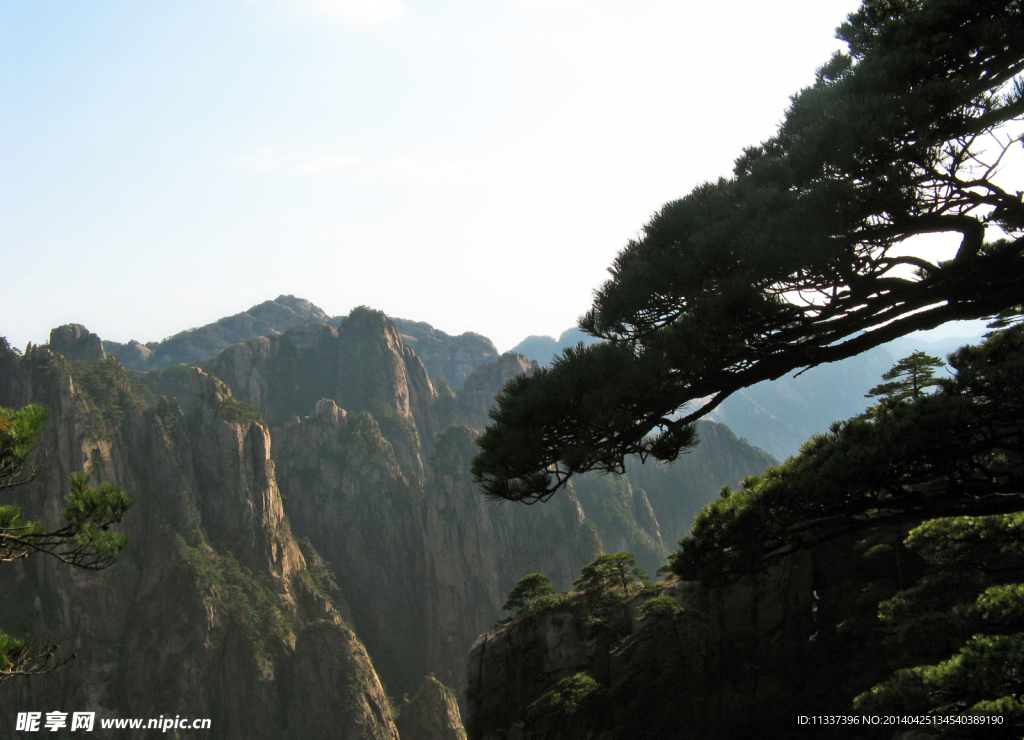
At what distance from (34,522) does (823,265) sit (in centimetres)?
927

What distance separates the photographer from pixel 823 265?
5.91m

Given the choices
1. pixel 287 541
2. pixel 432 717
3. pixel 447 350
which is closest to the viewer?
pixel 432 717

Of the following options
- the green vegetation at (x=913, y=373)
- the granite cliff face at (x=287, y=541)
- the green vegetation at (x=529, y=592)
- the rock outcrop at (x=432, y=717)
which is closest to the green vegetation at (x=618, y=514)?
the granite cliff face at (x=287, y=541)

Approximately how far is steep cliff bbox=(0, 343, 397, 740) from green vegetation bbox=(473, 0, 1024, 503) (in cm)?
4794

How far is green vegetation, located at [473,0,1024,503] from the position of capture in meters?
5.71

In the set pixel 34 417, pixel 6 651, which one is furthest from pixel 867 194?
pixel 6 651

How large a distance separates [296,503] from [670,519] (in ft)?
172

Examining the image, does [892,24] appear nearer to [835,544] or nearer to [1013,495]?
[1013,495]

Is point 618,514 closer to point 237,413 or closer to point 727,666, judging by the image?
point 237,413

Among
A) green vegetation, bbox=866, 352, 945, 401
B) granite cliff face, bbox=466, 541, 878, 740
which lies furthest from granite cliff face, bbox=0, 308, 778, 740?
green vegetation, bbox=866, 352, 945, 401

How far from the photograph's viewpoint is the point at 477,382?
97312 mm

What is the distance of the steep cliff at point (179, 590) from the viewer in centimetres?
4406

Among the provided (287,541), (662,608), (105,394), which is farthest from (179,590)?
(662,608)

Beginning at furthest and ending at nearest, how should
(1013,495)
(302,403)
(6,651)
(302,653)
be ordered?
(302,403) < (302,653) < (6,651) < (1013,495)
